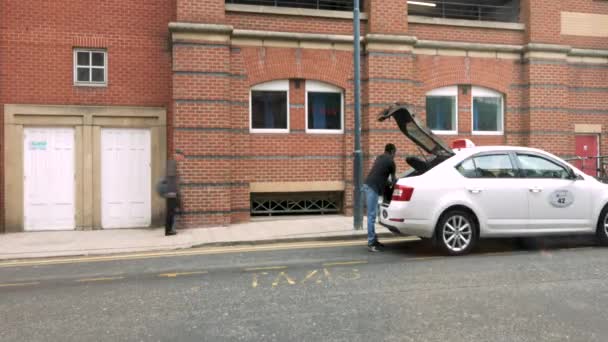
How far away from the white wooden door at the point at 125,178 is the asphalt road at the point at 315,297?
3299mm

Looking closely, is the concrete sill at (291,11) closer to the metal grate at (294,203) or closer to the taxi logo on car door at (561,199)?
the metal grate at (294,203)

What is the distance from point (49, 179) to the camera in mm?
10383

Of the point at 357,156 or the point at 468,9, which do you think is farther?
the point at 468,9

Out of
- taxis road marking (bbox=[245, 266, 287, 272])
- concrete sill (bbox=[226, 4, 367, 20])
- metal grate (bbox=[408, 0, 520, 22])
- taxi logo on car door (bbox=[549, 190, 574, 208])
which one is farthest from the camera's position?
metal grate (bbox=[408, 0, 520, 22])

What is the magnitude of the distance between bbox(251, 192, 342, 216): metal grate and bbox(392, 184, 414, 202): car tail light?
4272 millimetres

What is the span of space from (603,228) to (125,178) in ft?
31.4

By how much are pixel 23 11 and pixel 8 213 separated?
14.8 ft

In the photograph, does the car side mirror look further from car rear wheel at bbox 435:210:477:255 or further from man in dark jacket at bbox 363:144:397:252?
man in dark jacket at bbox 363:144:397:252

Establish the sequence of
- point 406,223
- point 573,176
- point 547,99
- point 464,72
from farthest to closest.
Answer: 1. point 547,99
2. point 464,72
3. point 573,176
4. point 406,223

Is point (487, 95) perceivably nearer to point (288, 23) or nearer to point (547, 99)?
point (547, 99)

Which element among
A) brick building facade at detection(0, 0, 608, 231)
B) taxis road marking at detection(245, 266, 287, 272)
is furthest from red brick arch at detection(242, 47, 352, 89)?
taxis road marking at detection(245, 266, 287, 272)

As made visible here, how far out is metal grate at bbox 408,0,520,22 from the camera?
1305 centimetres

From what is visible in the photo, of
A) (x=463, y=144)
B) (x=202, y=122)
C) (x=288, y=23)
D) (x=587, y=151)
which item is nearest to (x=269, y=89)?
(x=288, y=23)

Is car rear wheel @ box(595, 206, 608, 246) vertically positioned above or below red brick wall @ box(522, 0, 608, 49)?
below
